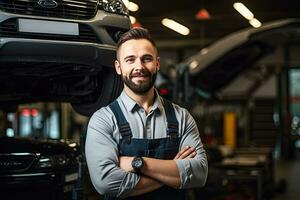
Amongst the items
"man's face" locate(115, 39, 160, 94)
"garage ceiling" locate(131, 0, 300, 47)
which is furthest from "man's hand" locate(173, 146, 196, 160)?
"garage ceiling" locate(131, 0, 300, 47)

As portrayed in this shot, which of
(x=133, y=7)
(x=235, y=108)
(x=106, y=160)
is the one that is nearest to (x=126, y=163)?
(x=106, y=160)

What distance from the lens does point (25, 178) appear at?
2.74 metres

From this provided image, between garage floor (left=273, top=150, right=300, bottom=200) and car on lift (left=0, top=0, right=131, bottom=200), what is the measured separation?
4.47 metres

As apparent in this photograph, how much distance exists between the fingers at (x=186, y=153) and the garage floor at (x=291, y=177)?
17.2ft

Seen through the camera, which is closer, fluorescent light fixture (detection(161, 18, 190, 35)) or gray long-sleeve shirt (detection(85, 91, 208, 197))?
gray long-sleeve shirt (detection(85, 91, 208, 197))

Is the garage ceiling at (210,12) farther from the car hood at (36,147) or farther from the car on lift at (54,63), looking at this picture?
the car hood at (36,147)

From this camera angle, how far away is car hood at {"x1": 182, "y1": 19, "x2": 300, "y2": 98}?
5344 millimetres

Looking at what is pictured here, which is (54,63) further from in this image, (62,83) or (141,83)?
(141,83)

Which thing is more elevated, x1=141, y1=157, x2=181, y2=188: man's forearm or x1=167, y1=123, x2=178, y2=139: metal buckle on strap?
x1=167, y1=123, x2=178, y2=139: metal buckle on strap

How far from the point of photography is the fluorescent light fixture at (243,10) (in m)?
11.0

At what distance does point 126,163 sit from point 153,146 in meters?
0.14

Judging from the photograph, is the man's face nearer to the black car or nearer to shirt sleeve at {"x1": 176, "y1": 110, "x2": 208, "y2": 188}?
shirt sleeve at {"x1": 176, "y1": 110, "x2": 208, "y2": 188}

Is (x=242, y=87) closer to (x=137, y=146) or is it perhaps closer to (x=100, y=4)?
(x=100, y=4)

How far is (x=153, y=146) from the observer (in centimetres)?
206
